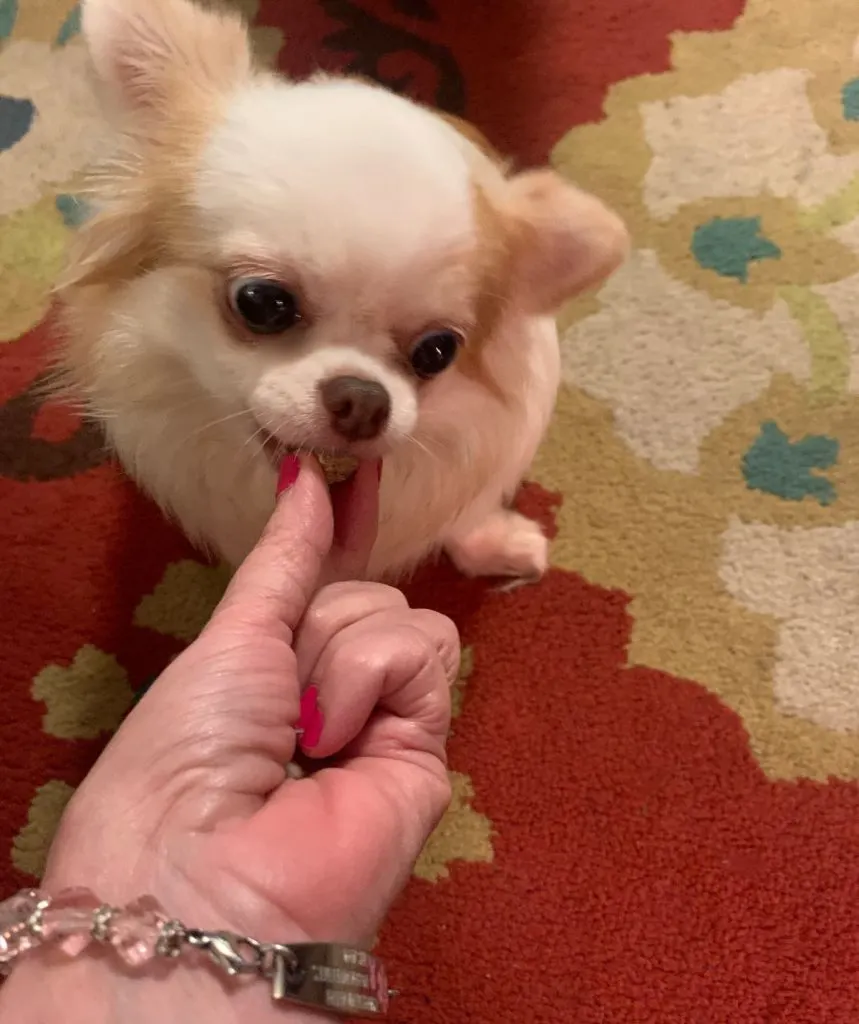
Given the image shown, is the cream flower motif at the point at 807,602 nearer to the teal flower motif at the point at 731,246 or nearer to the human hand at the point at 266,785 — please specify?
the teal flower motif at the point at 731,246

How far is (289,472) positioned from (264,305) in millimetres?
142

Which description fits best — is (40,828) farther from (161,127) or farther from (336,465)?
(161,127)

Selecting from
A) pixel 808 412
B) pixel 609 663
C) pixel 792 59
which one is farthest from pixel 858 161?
pixel 609 663

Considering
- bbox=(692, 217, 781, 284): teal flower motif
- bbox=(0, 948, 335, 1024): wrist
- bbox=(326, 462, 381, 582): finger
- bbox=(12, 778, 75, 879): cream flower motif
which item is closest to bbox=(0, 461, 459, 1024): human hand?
bbox=(0, 948, 335, 1024): wrist

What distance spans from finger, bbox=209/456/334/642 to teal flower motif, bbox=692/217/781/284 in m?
0.92

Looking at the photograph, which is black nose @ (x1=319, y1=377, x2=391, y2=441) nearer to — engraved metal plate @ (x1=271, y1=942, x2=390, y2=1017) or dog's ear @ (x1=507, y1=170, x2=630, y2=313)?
dog's ear @ (x1=507, y1=170, x2=630, y2=313)

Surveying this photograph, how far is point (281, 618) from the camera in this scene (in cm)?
69

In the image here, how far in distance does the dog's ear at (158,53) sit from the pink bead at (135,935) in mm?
694

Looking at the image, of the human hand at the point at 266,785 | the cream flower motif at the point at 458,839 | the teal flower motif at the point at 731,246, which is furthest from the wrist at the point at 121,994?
the teal flower motif at the point at 731,246

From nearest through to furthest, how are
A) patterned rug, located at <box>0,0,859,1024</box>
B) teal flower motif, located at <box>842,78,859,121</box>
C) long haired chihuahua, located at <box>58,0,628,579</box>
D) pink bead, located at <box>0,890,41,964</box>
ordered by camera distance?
pink bead, located at <box>0,890,41,964</box> < long haired chihuahua, located at <box>58,0,628,579</box> < patterned rug, located at <box>0,0,859,1024</box> < teal flower motif, located at <box>842,78,859,121</box>

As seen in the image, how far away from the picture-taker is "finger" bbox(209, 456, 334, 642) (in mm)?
682

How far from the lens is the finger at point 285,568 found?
682mm

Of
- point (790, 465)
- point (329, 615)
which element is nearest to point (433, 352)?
point (329, 615)

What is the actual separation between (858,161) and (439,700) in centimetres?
125
